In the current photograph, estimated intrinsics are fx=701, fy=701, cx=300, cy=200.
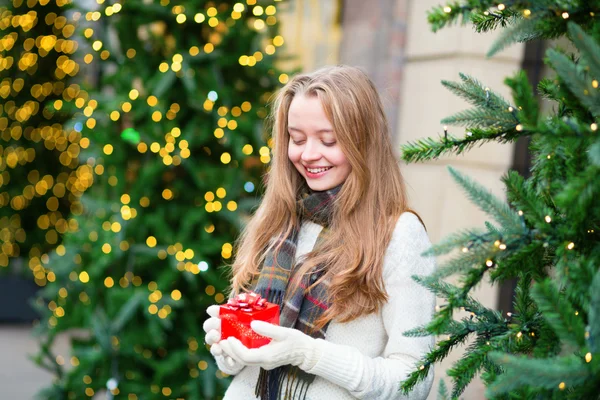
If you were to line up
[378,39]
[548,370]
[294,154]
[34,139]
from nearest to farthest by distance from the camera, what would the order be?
1. [548,370]
2. [294,154]
3. [378,39]
4. [34,139]

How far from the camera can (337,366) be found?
1.66 metres

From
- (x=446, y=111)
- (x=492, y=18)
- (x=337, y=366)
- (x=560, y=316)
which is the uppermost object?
(x=492, y=18)

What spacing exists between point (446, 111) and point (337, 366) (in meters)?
2.72

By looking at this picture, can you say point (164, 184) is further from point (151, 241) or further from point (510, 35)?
point (510, 35)

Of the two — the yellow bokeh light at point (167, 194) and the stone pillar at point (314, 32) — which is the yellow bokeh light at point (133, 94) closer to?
the yellow bokeh light at point (167, 194)

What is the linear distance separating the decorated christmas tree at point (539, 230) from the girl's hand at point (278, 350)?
0.31m

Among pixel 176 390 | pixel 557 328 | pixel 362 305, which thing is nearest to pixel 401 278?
pixel 362 305

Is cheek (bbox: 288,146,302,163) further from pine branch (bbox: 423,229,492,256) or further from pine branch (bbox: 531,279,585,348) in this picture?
pine branch (bbox: 531,279,585,348)

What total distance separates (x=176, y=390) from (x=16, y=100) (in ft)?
16.0

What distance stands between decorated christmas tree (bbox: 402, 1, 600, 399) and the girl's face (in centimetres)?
45

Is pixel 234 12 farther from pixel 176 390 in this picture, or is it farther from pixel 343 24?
pixel 176 390

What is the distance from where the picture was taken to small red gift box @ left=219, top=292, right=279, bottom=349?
1.65m

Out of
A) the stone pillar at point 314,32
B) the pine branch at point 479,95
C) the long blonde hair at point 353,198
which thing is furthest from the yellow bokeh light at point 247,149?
the pine branch at point 479,95

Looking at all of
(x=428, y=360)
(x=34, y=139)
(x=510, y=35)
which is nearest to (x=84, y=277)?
(x=428, y=360)
